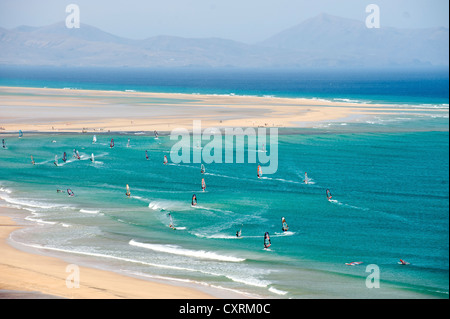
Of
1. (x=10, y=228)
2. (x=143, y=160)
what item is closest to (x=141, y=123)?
(x=143, y=160)

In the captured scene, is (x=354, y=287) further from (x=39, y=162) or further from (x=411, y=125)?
(x=411, y=125)

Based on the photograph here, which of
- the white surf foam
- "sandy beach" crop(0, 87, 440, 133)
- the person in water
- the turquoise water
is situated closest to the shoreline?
the turquoise water

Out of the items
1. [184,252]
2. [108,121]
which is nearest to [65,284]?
[184,252]

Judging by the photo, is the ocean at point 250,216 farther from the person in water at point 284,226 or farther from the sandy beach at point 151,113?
the sandy beach at point 151,113

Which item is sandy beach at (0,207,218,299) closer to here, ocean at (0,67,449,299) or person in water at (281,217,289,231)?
ocean at (0,67,449,299)

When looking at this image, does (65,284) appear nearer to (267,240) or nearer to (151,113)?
(267,240)
